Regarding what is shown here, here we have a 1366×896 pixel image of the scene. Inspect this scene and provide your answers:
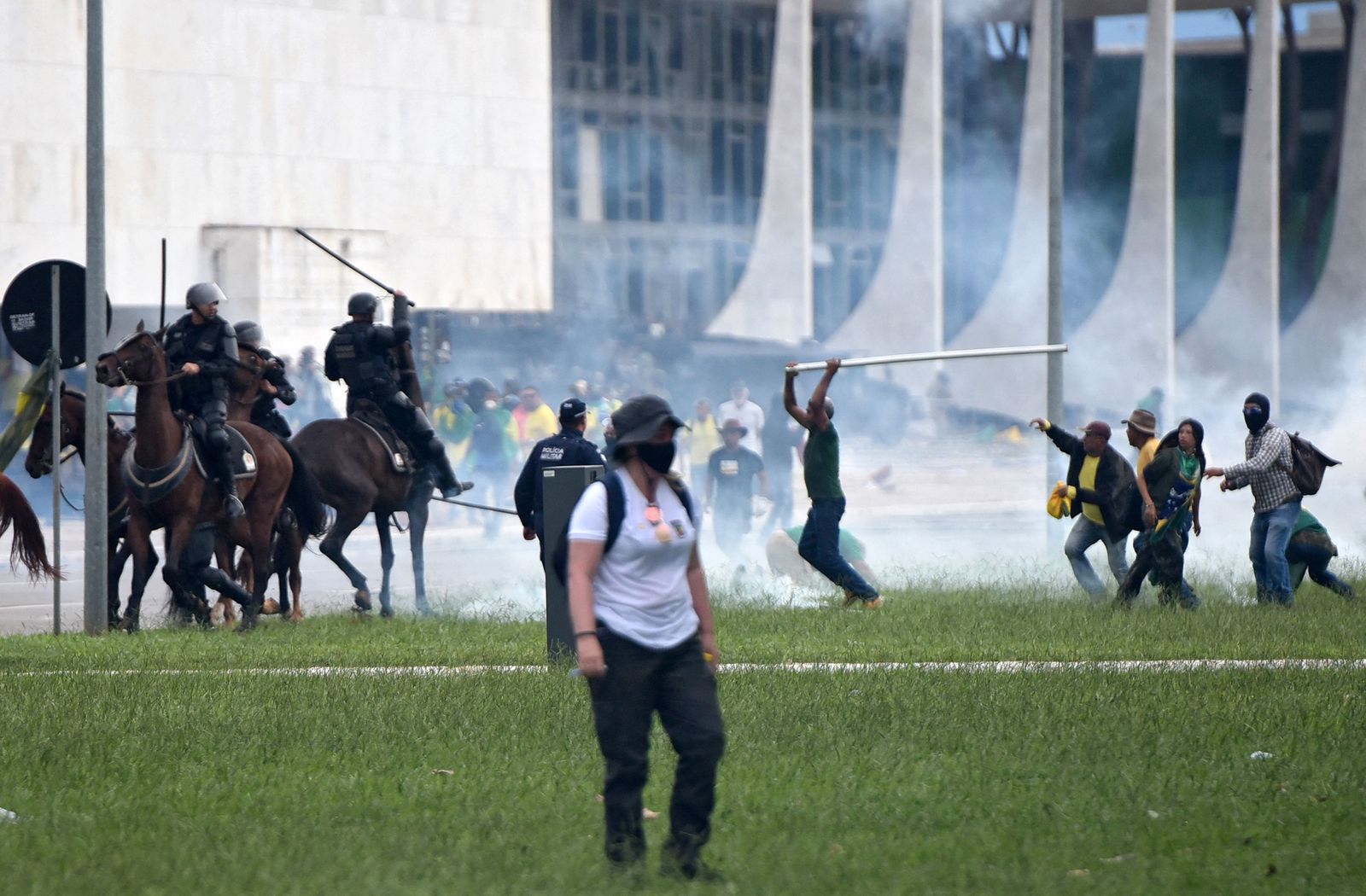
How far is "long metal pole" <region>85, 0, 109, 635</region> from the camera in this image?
48.7ft

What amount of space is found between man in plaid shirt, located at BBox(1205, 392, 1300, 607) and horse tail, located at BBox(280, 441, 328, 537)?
270 inches

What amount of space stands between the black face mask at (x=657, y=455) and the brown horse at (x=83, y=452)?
31.3 ft

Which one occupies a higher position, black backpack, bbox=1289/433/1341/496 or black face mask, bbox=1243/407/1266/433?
black face mask, bbox=1243/407/1266/433

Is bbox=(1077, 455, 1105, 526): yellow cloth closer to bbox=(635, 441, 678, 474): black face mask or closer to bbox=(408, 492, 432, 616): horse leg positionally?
bbox=(408, 492, 432, 616): horse leg

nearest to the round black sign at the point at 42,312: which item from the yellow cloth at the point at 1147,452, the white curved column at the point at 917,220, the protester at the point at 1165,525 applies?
the protester at the point at 1165,525

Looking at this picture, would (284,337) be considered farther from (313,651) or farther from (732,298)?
(313,651)

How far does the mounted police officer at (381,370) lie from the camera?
16453mm

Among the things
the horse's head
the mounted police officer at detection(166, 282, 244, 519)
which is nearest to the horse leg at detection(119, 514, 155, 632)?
the mounted police officer at detection(166, 282, 244, 519)

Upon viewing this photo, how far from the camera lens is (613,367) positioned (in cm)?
4538

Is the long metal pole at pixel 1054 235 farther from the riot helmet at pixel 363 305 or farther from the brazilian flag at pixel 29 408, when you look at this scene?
the brazilian flag at pixel 29 408

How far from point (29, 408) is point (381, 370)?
115 inches

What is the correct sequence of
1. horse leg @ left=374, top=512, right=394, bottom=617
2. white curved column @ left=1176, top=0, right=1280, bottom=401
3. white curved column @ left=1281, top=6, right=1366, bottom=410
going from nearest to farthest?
1. horse leg @ left=374, top=512, right=394, bottom=617
2. white curved column @ left=1281, top=6, right=1366, bottom=410
3. white curved column @ left=1176, top=0, right=1280, bottom=401

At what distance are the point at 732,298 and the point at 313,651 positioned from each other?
3699cm

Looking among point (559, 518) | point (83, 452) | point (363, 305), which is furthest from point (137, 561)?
point (559, 518)
